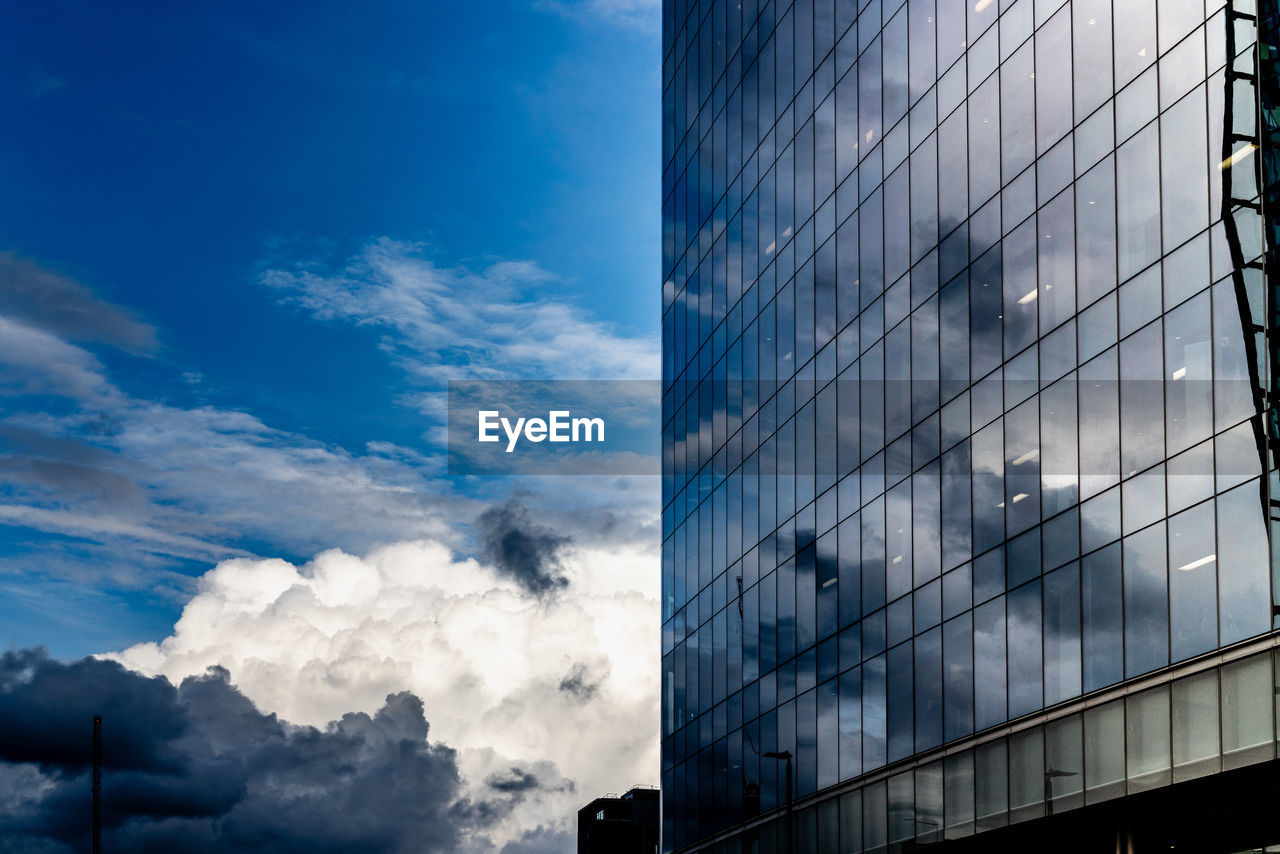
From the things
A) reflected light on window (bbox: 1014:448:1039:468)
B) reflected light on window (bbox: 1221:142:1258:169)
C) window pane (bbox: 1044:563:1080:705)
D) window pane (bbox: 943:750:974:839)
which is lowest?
window pane (bbox: 943:750:974:839)

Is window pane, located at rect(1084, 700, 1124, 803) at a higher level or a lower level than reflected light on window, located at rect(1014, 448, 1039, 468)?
lower

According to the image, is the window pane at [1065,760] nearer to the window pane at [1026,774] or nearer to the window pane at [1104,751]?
the window pane at [1104,751]

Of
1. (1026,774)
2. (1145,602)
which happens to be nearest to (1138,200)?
(1145,602)

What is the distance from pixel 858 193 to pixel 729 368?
631 inches

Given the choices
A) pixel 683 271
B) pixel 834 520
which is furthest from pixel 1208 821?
pixel 683 271

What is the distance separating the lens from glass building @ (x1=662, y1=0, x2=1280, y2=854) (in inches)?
1256

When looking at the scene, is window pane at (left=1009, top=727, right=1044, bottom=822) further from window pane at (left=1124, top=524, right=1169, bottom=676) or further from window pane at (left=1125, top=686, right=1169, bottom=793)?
window pane at (left=1124, top=524, right=1169, bottom=676)

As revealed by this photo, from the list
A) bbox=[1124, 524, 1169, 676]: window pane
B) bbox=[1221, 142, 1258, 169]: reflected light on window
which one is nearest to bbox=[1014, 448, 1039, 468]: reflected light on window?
bbox=[1124, 524, 1169, 676]: window pane

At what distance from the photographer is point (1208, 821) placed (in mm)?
33500

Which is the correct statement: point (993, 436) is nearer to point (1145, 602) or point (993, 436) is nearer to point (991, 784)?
point (1145, 602)

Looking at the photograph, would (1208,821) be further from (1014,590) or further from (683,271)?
(683,271)

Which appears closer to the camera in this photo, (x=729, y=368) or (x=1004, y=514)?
(x=1004, y=514)

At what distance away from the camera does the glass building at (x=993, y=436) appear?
31.9 metres

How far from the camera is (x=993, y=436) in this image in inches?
1636
